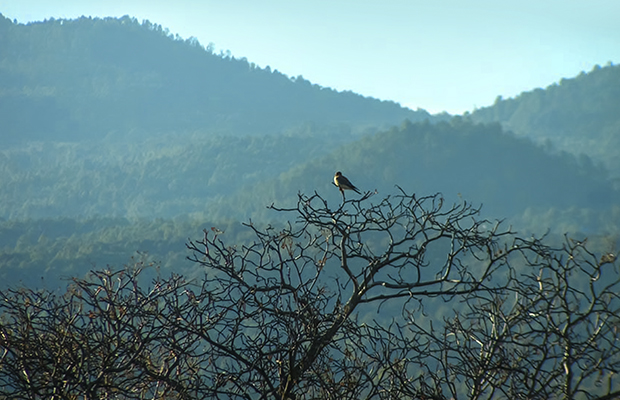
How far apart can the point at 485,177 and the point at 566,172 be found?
13.6m

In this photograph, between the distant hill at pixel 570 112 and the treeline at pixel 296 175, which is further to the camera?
the distant hill at pixel 570 112

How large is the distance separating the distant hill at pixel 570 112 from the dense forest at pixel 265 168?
314mm

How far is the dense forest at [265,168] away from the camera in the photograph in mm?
97500

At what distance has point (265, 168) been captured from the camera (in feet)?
480

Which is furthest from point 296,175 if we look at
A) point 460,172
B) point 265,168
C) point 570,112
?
point 570,112

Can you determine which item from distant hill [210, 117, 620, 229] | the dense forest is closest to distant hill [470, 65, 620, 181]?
the dense forest

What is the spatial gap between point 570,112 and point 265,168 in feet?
243

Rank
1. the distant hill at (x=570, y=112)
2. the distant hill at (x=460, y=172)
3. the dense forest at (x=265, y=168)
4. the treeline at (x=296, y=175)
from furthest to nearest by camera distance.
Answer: the distant hill at (x=570, y=112) → the treeline at (x=296, y=175) → the distant hill at (x=460, y=172) → the dense forest at (x=265, y=168)

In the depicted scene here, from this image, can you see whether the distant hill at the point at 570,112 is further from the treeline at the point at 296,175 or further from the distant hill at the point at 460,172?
the distant hill at the point at 460,172

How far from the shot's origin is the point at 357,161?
120312 mm

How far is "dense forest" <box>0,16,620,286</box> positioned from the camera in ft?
320

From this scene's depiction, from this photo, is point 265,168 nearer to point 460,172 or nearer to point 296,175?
point 296,175

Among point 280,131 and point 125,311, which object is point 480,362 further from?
point 280,131

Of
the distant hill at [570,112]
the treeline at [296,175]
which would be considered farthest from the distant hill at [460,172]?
the distant hill at [570,112]
